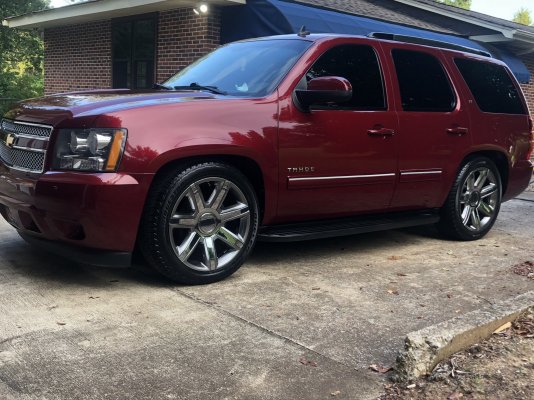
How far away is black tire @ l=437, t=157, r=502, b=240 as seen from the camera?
5734 mm

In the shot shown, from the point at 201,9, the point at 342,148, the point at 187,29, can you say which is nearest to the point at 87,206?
the point at 342,148

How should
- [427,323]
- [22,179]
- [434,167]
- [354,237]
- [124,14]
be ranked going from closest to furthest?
[427,323], [22,179], [434,167], [354,237], [124,14]

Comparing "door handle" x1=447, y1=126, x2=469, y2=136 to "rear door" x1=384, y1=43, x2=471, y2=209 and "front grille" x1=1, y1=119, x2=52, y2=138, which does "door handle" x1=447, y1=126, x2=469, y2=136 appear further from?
"front grille" x1=1, y1=119, x2=52, y2=138

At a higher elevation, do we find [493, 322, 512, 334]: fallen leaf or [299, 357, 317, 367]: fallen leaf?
[493, 322, 512, 334]: fallen leaf

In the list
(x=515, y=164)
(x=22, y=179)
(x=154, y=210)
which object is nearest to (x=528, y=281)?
(x=515, y=164)

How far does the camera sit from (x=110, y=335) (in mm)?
3244

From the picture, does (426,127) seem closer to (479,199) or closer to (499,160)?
(479,199)

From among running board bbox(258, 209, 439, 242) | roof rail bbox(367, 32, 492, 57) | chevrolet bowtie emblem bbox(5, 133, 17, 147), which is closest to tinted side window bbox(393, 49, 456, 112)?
roof rail bbox(367, 32, 492, 57)

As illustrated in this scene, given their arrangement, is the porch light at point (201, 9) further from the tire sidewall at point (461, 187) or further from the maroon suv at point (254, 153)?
the tire sidewall at point (461, 187)

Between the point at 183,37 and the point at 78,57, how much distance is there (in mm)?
4208

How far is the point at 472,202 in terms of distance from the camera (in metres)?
5.95

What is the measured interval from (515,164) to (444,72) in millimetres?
1430

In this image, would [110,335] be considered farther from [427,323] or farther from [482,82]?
[482,82]

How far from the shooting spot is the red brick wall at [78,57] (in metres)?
12.9
